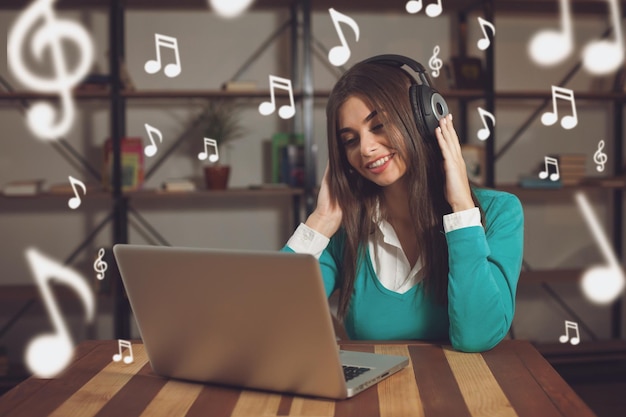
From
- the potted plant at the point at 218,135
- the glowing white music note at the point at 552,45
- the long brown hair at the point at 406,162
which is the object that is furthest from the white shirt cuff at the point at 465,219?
the glowing white music note at the point at 552,45

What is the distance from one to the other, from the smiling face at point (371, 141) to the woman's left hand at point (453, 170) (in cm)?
11

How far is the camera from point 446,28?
3.80 meters

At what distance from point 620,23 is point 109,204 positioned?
2.67 meters

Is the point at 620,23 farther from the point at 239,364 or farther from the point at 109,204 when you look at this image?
the point at 239,364

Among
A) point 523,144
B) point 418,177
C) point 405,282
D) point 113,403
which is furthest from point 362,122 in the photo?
point 523,144

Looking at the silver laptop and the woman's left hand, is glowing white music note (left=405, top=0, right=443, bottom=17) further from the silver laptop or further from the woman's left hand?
the silver laptop

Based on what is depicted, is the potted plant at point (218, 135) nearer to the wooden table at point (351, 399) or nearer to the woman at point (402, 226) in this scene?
the woman at point (402, 226)

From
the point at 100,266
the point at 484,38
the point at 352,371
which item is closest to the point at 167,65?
the point at 100,266

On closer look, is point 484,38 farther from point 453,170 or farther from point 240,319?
point 240,319

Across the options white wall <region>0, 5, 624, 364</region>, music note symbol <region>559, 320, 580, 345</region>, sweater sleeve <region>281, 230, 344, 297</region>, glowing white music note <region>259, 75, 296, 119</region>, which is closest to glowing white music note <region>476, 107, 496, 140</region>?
white wall <region>0, 5, 624, 364</region>

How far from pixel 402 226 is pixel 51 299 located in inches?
86.6

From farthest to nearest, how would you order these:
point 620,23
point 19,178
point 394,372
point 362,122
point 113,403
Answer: point 620,23, point 19,178, point 362,122, point 394,372, point 113,403

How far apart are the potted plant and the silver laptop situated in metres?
2.28

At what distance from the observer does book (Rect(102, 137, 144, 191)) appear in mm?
3383
